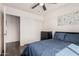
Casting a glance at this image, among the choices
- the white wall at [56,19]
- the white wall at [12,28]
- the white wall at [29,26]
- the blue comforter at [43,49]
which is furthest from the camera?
the white wall at [12,28]

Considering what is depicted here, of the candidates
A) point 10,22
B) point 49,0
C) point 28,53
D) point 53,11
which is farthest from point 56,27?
point 49,0

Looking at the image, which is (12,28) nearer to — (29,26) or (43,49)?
(29,26)

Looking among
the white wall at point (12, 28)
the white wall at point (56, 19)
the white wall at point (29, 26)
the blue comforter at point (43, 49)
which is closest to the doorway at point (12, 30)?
the white wall at point (12, 28)

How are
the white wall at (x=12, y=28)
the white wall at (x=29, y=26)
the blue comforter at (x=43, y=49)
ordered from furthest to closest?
the white wall at (x=12, y=28), the white wall at (x=29, y=26), the blue comforter at (x=43, y=49)

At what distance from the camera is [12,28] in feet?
14.5

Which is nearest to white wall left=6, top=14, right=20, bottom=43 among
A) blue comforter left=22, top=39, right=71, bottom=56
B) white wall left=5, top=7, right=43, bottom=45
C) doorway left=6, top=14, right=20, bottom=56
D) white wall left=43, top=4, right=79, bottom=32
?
doorway left=6, top=14, right=20, bottom=56

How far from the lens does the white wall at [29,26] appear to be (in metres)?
3.84

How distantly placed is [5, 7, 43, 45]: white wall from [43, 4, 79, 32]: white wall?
442mm

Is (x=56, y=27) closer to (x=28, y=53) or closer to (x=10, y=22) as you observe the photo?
(x=28, y=53)

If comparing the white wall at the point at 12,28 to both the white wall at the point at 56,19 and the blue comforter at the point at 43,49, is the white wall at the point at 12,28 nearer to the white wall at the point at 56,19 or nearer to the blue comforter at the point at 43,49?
the white wall at the point at 56,19

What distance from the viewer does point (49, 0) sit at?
63 centimetres

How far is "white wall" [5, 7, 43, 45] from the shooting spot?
3838 mm

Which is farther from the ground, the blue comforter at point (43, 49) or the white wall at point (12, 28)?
the white wall at point (12, 28)

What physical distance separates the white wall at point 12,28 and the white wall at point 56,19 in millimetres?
1560
